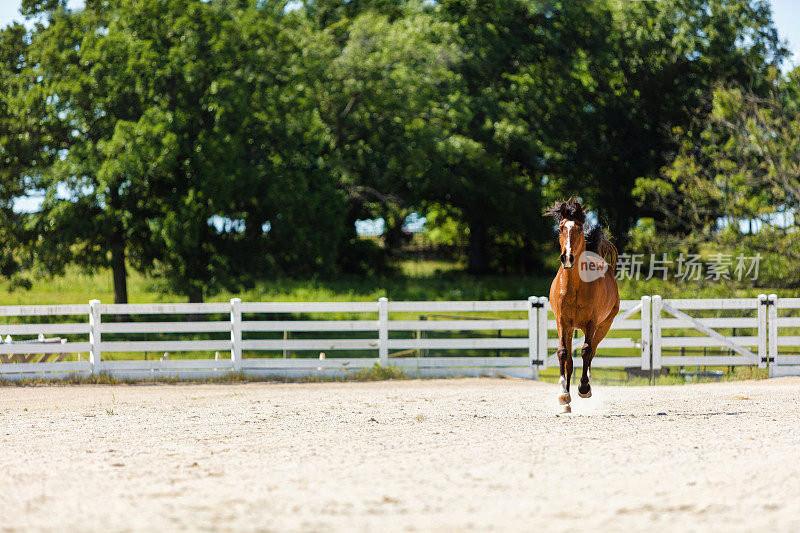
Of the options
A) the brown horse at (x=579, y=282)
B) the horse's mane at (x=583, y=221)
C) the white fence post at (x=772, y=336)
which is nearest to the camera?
the brown horse at (x=579, y=282)

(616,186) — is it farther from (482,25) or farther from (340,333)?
(340,333)

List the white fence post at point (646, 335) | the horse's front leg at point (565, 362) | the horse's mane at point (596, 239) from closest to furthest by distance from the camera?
the horse's mane at point (596, 239) < the horse's front leg at point (565, 362) < the white fence post at point (646, 335)

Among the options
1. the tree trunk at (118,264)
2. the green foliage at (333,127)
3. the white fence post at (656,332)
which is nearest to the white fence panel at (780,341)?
the white fence post at (656,332)

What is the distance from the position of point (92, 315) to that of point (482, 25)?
29.9 metres

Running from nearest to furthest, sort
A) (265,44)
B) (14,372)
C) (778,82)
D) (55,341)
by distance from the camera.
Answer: (14,372) < (55,341) < (265,44) < (778,82)

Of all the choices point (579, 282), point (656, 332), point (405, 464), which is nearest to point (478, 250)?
point (656, 332)

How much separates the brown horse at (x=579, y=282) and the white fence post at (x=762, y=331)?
655 cm

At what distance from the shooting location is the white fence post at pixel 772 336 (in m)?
15.8

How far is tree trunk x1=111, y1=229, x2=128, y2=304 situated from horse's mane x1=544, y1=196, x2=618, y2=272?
1901 cm

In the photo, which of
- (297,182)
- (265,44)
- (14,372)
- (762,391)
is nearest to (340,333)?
(297,182)

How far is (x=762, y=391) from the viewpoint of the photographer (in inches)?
513

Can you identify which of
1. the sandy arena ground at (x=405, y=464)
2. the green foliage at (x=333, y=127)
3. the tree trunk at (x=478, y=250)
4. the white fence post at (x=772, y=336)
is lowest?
the sandy arena ground at (x=405, y=464)

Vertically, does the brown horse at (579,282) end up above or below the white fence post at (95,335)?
above

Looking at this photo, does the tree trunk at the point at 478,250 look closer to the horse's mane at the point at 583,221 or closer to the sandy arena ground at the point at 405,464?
the sandy arena ground at the point at 405,464
